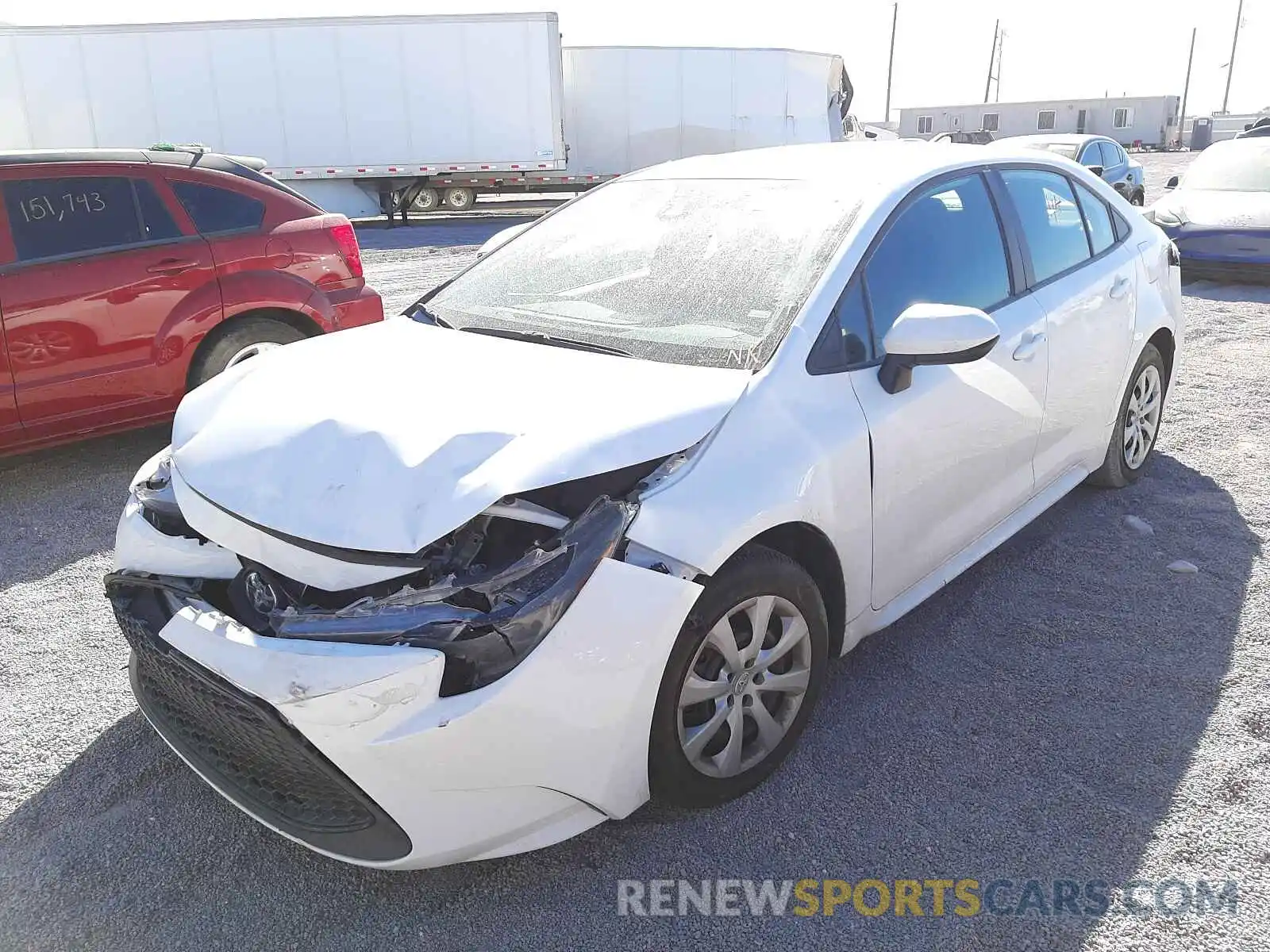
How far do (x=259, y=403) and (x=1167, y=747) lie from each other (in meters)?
2.70

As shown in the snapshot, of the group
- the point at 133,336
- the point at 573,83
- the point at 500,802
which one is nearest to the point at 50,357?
the point at 133,336

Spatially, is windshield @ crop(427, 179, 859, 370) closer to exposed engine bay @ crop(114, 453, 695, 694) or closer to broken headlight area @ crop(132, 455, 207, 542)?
exposed engine bay @ crop(114, 453, 695, 694)

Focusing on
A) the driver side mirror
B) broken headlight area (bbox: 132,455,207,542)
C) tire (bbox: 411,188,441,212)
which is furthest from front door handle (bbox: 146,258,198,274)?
tire (bbox: 411,188,441,212)

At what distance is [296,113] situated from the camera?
1738 cm

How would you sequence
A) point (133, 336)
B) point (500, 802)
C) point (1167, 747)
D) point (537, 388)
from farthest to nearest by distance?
point (133, 336) < point (1167, 747) < point (537, 388) < point (500, 802)

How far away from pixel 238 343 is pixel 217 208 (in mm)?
763

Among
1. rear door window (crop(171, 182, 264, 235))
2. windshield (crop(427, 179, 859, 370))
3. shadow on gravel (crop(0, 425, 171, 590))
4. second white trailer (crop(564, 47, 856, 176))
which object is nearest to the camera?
windshield (crop(427, 179, 859, 370))

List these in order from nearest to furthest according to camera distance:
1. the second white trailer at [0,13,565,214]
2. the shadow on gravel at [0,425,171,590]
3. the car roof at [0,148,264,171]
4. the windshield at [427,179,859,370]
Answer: the windshield at [427,179,859,370] → the shadow on gravel at [0,425,171,590] → the car roof at [0,148,264,171] → the second white trailer at [0,13,565,214]

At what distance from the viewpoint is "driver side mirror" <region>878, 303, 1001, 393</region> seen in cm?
265

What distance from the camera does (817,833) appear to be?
2.47 meters

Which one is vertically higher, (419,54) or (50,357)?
(419,54)

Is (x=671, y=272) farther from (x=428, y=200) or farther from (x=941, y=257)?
(x=428, y=200)

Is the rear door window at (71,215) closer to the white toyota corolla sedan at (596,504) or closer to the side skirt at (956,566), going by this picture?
the white toyota corolla sedan at (596,504)

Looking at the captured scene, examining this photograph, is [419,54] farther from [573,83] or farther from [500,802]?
[500,802]
